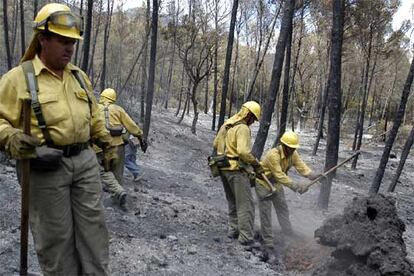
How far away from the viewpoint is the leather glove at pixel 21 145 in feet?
9.23

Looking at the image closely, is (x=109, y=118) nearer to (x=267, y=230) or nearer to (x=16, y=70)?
(x=267, y=230)

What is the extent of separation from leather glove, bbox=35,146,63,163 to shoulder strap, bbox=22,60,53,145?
0.32 ft

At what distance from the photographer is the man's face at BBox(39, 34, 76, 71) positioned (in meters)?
3.08

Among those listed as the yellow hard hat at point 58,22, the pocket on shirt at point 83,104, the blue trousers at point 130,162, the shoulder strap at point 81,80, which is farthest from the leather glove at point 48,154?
the blue trousers at point 130,162

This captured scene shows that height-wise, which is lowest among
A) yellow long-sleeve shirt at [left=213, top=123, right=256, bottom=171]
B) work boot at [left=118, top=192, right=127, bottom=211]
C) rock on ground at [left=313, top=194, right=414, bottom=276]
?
work boot at [left=118, top=192, right=127, bottom=211]

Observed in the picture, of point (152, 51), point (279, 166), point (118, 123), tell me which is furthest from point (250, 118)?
point (152, 51)

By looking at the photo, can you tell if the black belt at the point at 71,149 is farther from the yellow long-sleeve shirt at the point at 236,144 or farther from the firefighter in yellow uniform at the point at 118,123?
the firefighter in yellow uniform at the point at 118,123

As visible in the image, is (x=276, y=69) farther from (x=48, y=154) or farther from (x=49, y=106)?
(x=48, y=154)

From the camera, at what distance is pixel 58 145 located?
10.1 ft

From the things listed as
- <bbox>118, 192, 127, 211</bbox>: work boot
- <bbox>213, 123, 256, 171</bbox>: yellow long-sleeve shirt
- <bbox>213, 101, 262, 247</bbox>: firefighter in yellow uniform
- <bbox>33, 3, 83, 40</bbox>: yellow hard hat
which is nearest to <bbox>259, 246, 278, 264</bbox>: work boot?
<bbox>213, 101, 262, 247</bbox>: firefighter in yellow uniform

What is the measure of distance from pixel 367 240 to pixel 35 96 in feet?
11.8

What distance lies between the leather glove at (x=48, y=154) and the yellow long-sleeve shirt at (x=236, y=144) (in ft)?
11.0

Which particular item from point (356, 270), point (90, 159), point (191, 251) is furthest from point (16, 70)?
point (356, 270)

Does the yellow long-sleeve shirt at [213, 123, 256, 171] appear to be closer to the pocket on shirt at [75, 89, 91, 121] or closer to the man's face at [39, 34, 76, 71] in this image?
the pocket on shirt at [75, 89, 91, 121]
